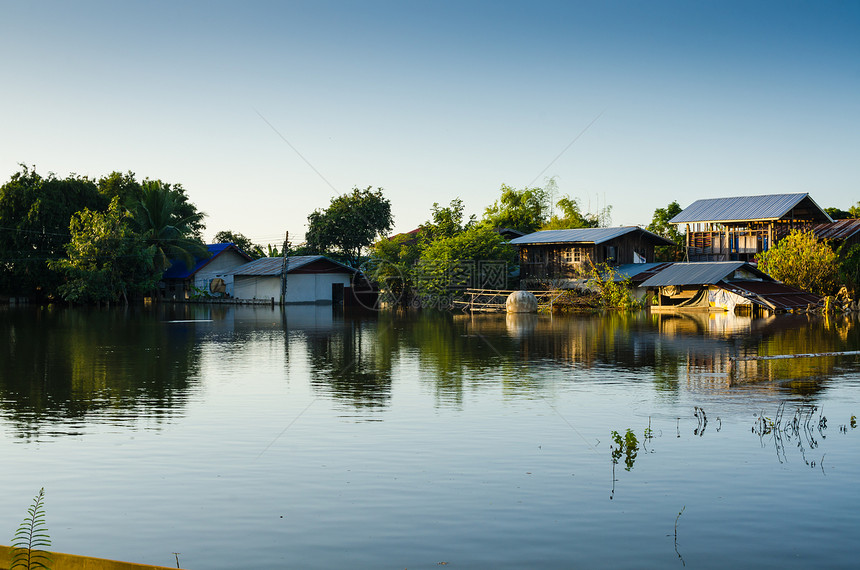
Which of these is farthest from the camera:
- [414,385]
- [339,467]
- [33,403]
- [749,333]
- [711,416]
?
[749,333]

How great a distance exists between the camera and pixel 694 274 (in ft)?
171

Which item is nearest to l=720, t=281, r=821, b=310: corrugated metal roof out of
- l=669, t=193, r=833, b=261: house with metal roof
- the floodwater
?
l=669, t=193, r=833, b=261: house with metal roof

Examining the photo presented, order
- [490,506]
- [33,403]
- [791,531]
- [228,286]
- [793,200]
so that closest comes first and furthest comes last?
[791,531] < [490,506] < [33,403] < [793,200] < [228,286]

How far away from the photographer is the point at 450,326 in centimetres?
4050

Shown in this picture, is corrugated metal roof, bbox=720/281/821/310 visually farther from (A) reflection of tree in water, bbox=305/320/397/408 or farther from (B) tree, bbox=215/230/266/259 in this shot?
(B) tree, bbox=215/230/266/259

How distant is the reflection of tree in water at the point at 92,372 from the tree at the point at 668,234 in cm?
4150

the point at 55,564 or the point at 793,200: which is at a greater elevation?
the point at 793,200

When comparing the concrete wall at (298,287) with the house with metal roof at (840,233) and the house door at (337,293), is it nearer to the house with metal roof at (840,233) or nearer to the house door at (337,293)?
the house door at (337,293)

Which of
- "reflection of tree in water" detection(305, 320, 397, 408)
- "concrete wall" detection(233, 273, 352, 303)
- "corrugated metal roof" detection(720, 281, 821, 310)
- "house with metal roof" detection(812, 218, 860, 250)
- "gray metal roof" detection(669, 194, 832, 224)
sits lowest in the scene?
"reflection of tree in water" detection(305, 320, 397, 408)

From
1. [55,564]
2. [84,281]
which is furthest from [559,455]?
[84,281]

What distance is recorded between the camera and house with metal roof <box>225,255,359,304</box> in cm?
6794

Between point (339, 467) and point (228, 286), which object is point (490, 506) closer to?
point (339, 467)

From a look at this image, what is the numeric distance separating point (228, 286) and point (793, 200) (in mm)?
46067

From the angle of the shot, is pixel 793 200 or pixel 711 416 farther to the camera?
pixel 793 200
